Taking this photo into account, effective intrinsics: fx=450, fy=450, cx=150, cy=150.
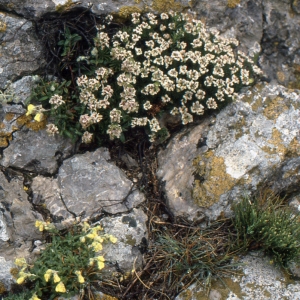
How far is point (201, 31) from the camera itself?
4.88 meters

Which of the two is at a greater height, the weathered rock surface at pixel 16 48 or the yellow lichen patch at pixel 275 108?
the weathered rock surface at pixel 16 48

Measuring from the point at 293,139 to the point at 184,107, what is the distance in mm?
1202

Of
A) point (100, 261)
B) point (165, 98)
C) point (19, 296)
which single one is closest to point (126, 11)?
point (165, 98)

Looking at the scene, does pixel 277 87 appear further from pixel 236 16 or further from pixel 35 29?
pixel 35 29

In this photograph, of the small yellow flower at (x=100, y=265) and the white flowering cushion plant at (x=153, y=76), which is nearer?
the small yellow flower at (x=100, y=265)

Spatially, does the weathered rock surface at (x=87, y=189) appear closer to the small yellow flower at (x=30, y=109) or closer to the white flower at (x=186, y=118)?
the small yellow flower at (x=30, y=109)

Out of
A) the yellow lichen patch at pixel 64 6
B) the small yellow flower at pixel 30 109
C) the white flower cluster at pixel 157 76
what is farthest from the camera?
the yellow lichen patch at pixel 64 6

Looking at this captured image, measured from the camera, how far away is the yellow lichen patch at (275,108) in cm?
486

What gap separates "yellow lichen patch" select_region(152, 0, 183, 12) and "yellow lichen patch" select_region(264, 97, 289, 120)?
1480 millimetres

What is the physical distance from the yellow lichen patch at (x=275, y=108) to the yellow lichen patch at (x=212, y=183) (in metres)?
0.75

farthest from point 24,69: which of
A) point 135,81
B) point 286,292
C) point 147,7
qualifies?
point 286,292

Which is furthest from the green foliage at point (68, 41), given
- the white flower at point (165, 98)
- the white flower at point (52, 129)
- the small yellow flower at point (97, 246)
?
the small yellow flower at point (97, 246)

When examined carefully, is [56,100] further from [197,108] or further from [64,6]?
[197,108]

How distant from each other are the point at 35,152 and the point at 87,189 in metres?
0.66
